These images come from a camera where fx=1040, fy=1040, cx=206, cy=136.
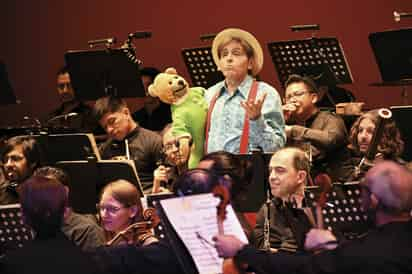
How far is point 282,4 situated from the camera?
9.60 meters

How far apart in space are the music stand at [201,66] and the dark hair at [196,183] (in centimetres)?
346

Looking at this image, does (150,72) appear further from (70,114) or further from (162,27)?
(162,27)

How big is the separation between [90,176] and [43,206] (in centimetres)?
230

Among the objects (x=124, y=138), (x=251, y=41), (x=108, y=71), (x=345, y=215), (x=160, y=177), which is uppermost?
(x=251, y=41)

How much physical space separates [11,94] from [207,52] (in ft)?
4.94

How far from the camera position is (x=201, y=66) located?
7.76m

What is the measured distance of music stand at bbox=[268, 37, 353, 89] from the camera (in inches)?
296

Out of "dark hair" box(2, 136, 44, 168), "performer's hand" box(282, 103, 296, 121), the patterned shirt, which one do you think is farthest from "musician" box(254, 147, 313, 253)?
"dark hair" box(2, 136, 44, 168)

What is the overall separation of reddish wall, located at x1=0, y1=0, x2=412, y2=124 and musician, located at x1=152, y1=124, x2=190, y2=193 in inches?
113

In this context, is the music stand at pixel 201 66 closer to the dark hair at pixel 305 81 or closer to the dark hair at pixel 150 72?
the dark hair at pixel 305 81

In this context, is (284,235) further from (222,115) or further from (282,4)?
(282,4)

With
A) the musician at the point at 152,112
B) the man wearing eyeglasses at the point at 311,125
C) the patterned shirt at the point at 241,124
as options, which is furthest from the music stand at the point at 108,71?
the patterned shirt at the point at 241,124

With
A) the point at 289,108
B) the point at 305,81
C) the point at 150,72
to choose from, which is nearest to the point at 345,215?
the point at 289,108

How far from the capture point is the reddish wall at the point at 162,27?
30.8 ft
